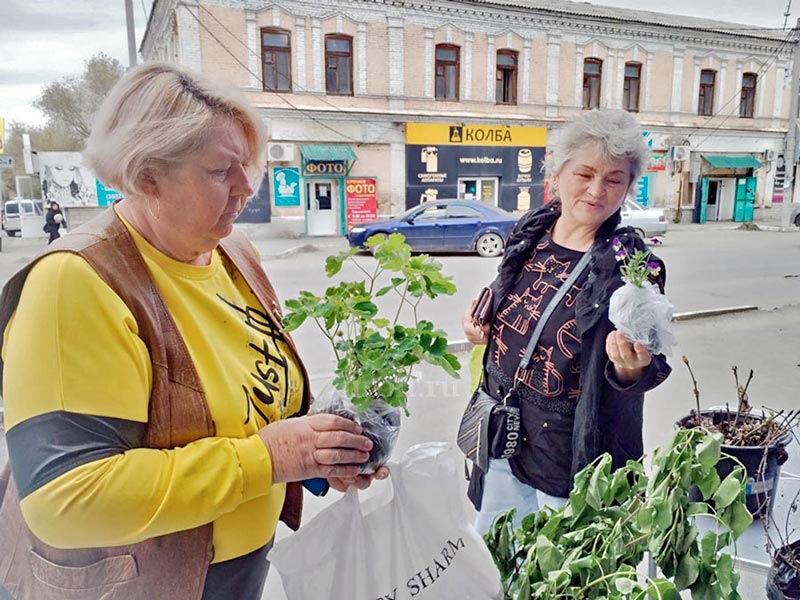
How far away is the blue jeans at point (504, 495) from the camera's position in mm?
1753

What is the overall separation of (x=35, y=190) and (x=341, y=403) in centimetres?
3051

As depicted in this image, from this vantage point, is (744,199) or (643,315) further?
(744,199)

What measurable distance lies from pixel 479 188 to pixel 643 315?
1674cm

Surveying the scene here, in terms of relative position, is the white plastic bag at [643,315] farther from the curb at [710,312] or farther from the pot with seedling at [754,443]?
the curb at [710,312]

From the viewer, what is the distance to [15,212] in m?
21.0

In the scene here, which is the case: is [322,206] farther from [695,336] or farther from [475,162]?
[695,336]

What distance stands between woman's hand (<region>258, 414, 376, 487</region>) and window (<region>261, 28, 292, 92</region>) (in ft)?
50.0

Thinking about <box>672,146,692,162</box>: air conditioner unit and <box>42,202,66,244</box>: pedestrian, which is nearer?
<box>42,202,66,244</box>: pedestrian

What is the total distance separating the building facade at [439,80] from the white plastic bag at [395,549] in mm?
14333

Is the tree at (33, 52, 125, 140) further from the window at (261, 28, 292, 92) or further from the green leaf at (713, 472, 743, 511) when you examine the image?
the green leaf at (713, 472, 743, 511)

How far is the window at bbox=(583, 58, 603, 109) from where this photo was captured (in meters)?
17.0

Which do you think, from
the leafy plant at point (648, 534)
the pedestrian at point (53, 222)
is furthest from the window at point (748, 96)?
the leafy plant at point (648, 534)

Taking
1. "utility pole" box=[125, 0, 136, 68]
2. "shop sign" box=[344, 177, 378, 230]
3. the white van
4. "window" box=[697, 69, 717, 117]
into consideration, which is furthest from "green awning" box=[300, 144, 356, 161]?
"window" box=[697, 69, 717, 117]

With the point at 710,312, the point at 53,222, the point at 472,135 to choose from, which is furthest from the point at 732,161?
the point at 53,222
